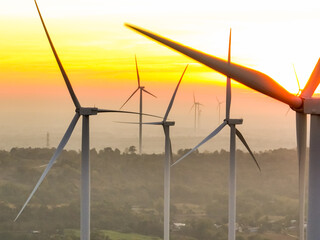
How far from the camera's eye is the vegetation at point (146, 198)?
11094 centimetres

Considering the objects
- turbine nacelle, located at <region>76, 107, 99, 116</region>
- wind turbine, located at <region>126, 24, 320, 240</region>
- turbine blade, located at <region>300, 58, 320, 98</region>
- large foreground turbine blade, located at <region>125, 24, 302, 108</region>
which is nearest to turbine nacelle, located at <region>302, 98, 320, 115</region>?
wind turbine, located at <region>126, 24, 320, 240</region>

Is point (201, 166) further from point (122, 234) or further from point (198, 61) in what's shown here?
point (198, 61)

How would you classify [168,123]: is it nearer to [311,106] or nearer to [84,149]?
[84,149]

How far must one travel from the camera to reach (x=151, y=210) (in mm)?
123625

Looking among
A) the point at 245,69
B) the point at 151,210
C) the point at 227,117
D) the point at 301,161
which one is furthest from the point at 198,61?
the point at 151,210

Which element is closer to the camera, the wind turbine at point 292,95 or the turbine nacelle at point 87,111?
the wind turbine at point 292,95

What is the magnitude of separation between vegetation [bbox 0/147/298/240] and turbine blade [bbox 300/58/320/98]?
7695cm

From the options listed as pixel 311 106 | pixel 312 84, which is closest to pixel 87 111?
pixel 312 84

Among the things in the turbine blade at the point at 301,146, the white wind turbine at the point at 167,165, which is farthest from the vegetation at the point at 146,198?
the turbine blade at the point at 301,146

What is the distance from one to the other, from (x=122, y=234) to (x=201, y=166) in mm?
53925

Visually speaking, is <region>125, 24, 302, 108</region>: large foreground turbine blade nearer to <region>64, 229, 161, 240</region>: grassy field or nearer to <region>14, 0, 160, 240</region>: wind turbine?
<region>14, 0, 160, 240</region>: wind turbine

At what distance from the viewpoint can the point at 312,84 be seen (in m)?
27.3

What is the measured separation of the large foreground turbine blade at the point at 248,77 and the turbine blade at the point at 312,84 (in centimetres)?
66

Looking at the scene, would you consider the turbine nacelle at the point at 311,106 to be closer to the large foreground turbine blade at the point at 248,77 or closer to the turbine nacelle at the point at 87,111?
the large foreground turbine blade at the point at 248,77
